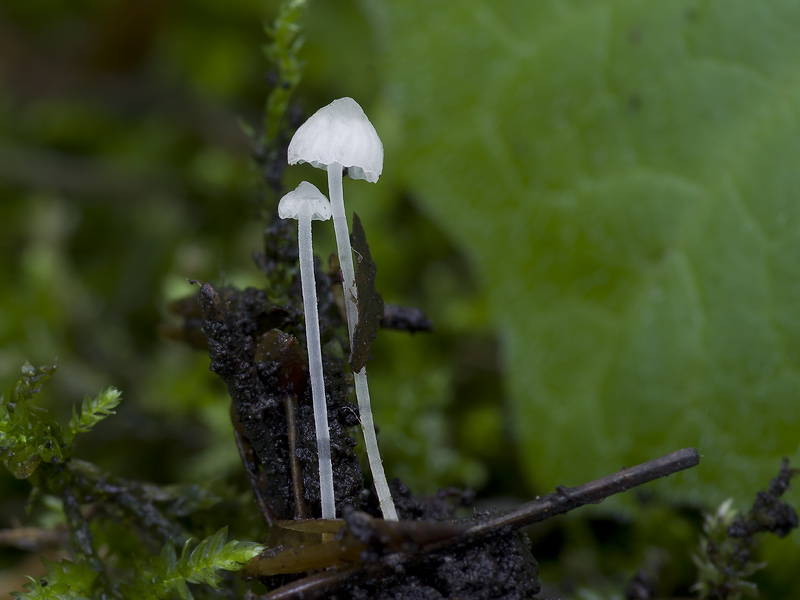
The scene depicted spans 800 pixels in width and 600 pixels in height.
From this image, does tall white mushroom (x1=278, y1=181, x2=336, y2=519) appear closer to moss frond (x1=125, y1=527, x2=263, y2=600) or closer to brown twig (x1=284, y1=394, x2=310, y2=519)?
brown twig (x1=284, y1=394, x2=310, y2=519)

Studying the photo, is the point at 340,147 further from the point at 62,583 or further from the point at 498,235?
the point at 498,235

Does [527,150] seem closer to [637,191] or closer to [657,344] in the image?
[637,191]

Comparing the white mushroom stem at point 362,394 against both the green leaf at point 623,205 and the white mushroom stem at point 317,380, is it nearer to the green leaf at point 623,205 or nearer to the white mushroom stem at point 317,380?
the white mushroom stem at point 317,380

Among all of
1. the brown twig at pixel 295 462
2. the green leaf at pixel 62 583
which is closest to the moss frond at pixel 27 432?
the green leaf at pixel 62 583

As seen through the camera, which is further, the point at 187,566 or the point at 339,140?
the point at 187,566

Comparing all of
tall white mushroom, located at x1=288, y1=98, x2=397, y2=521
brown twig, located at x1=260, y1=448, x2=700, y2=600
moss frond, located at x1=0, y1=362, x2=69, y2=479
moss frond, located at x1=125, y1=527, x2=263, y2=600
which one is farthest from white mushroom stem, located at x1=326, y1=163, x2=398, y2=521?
moss frond, located at x1=0, y1=362, x2=69, y2=479

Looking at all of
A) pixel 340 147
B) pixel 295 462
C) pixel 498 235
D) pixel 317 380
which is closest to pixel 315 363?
pixel 317 380
